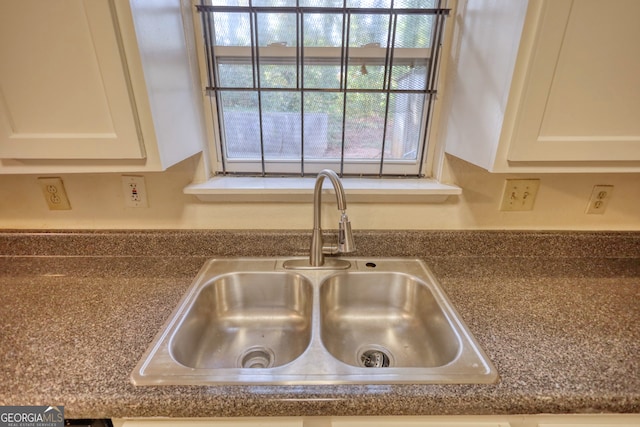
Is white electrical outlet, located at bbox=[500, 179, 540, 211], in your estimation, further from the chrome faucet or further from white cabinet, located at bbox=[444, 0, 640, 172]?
the chrome faucet

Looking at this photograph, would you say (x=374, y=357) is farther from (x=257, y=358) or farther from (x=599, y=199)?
(x=599, y=199)

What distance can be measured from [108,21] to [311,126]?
610mm

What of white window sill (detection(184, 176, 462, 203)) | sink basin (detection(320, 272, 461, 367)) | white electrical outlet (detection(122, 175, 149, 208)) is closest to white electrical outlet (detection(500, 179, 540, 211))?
white window sill (detection(184, 176, 462, 203))

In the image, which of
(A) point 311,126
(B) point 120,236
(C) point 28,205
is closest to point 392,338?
(A) point 311,126

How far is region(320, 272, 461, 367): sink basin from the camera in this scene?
858mm

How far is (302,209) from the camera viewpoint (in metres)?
1.04

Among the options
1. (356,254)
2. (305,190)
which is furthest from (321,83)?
(356,254)

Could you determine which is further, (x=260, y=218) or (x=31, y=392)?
(x=260, y=218)

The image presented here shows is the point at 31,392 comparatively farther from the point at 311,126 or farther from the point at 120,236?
the point at 311,126

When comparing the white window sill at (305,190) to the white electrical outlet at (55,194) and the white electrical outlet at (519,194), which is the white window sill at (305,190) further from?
the white electrical outlet at (55,194)

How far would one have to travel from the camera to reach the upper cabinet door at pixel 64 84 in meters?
0.61

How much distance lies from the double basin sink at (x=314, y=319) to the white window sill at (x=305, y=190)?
0.21 metres

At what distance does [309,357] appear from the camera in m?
0.66

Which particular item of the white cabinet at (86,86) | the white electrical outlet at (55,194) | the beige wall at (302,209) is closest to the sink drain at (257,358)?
the beige wall at (302,209)
